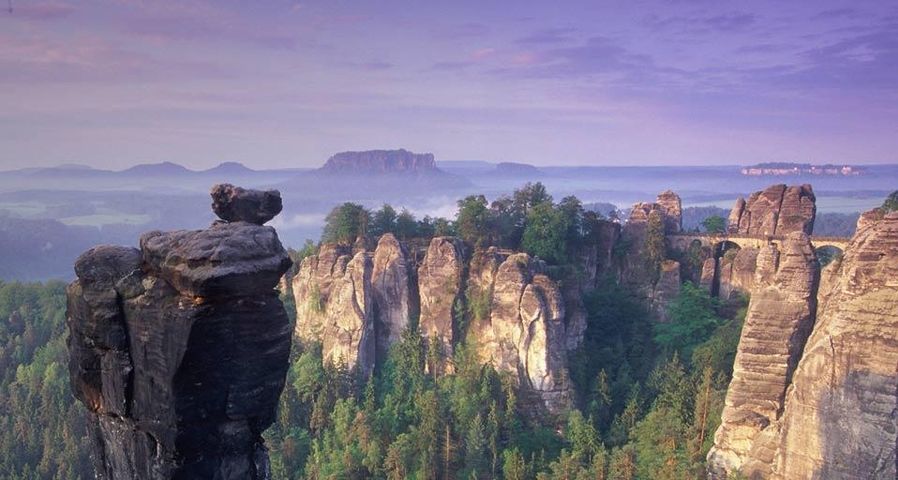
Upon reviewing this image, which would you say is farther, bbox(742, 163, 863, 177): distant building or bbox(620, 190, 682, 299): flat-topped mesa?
bbox(742, 163, 863, 177): distant building

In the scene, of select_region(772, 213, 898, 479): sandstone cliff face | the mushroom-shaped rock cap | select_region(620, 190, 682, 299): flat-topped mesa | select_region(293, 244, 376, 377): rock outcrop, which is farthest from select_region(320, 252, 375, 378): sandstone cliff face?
the mushroom-shaped rock cap

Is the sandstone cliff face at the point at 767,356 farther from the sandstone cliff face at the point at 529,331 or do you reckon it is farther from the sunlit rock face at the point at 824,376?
the sandstone cliff face at the point at 529,331

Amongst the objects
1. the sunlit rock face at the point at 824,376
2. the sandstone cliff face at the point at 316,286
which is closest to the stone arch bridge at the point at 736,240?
the sunlit rock face at the point at 824,376

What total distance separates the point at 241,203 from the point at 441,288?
2010cm

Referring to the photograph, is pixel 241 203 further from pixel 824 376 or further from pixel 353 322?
pixel 353 322

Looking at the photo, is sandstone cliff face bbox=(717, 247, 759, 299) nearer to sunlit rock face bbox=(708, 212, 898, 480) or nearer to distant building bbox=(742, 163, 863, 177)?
sunlit rock face bbox=(708, 212, 898, 480)

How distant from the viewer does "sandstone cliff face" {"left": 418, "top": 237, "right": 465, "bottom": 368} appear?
2942 cm

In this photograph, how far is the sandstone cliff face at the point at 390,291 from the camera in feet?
99.8

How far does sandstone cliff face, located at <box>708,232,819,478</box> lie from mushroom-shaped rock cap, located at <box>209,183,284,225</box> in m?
15.2

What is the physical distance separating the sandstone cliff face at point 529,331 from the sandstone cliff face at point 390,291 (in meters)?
4.32

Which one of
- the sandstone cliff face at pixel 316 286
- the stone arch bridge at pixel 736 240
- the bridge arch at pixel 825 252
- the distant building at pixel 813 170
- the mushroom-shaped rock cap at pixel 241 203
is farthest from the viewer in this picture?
the distant building at pixel 813 170

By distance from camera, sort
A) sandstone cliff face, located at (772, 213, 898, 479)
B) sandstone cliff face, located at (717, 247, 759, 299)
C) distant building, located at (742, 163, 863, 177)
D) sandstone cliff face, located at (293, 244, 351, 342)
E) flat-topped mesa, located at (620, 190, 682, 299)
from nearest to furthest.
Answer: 1. sandstone cliff face, located at (772, 213, 898, 479)
2. sandstone cliff face, located at (717, 247, 759, 299)
3. sandstone cliff face, located at (293, 244, 351, 342)
4. flat-topped mesa, located at (620, 190, 682, 299)
5. distant building, located at (742, 163, 863, 177)

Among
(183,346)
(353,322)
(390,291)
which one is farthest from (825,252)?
(183,346)

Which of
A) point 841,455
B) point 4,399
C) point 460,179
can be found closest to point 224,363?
point 841,455
